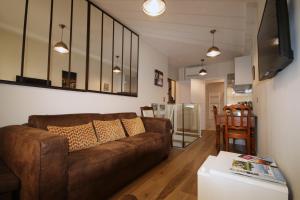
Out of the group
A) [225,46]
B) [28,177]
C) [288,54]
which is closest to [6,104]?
[28,177]

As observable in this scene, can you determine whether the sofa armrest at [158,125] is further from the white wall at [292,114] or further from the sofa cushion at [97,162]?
the white wall at [292,114]

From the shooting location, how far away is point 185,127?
167 inches

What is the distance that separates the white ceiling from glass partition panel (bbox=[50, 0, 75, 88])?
0.62 m

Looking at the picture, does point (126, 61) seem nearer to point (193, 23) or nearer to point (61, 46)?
point (61, 46)

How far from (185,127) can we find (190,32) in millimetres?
2382

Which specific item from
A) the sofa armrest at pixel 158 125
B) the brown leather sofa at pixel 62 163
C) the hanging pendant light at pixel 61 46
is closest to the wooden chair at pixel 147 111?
the sofa armrest at pixel 158 125

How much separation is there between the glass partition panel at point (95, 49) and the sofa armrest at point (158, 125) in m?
1.12

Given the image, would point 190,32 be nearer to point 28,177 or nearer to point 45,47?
point 45,47

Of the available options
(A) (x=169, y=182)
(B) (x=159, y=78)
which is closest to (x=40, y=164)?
(A) (x=169, y=182)

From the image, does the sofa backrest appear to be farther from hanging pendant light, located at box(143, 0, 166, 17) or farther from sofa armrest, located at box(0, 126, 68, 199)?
hanging pendant light, located at box(143, 0, 166, 17)

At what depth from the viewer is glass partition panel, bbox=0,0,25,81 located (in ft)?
5.41

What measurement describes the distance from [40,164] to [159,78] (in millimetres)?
4005

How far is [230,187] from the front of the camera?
1.08 metres

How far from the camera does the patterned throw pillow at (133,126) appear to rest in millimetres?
2625
